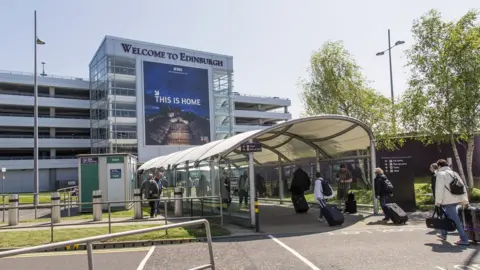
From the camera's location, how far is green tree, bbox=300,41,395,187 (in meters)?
24.2

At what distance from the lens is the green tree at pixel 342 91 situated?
24250 millimetres

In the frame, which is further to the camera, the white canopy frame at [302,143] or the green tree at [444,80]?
the green tree at [444,80]

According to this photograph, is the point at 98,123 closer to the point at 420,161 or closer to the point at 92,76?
the point at 92,76

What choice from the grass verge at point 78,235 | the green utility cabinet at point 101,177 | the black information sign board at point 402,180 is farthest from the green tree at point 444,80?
the green utility cabinet at point 101,177

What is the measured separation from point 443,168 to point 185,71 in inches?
2108

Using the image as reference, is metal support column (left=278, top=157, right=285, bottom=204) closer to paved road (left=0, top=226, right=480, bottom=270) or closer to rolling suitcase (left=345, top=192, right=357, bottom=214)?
rolling suitcase (left=345, top=192, right=357, bottom=214)

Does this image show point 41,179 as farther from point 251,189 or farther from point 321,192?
point 321,192

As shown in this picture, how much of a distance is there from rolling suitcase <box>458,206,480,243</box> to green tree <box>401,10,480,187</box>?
8.94 m

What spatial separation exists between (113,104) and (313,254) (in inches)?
1946

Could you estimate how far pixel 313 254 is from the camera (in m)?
8.21

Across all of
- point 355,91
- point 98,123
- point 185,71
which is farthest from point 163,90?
point 355,91

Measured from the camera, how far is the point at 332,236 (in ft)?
34.2

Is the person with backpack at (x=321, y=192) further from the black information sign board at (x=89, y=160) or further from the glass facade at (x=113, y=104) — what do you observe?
the glass facade at (x=113, y=104)

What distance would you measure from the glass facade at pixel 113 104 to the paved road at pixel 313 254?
4601cm
